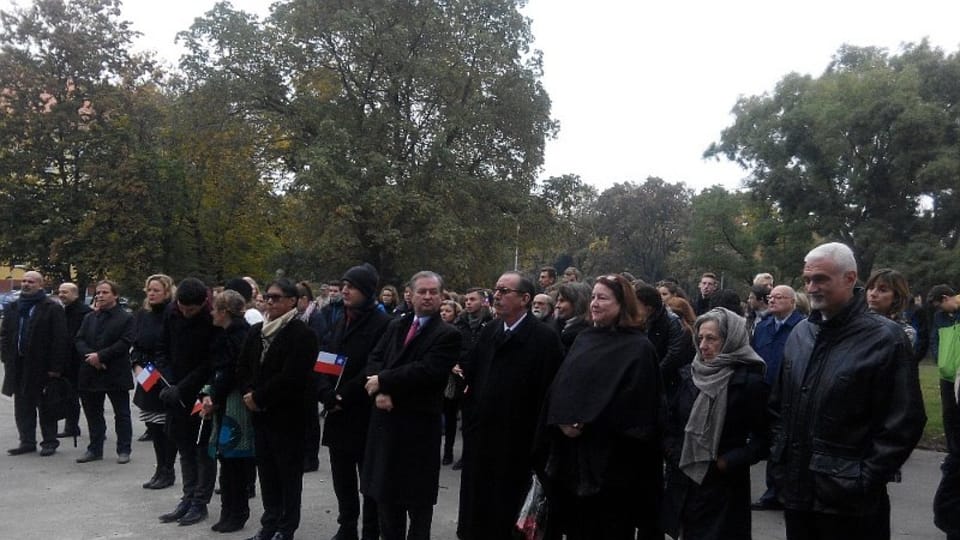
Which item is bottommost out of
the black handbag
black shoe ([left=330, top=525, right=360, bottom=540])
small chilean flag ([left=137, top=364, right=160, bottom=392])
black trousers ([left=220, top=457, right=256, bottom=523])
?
black shoe ([left=330, top=525, right=360, bottom=540])

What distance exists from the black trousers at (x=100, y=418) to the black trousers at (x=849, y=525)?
294 inches

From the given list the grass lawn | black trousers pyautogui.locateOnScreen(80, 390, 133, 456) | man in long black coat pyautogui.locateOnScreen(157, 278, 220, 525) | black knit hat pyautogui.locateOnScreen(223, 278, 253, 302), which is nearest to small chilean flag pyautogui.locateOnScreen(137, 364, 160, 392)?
man in long black coat pyautogui.locateOnScreen(157, 278, 220, 525)

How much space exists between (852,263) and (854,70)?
41.3 metres

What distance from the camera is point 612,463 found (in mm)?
4285

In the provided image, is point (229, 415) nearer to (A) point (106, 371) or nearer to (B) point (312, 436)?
(B) point (312, 436)

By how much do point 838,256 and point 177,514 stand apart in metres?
5.49

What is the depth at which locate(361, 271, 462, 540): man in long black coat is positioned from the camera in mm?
5113

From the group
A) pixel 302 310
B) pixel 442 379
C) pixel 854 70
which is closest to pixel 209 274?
pixel 302 310

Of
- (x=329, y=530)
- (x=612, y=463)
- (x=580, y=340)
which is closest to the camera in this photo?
(x=612, y=463)

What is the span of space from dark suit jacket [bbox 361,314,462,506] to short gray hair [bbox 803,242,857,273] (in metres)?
2.41

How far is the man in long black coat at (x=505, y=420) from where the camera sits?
16.1ft

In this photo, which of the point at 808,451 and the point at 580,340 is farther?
the point at 580,340

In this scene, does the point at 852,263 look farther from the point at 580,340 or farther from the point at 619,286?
→ the point at 580,340

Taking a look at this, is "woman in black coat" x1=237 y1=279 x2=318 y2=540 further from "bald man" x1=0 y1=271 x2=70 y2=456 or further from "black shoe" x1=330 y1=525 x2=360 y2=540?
"bald man" x1=0 y1=271 x2=70 y2=456
